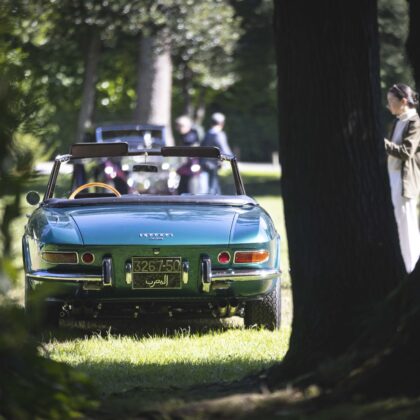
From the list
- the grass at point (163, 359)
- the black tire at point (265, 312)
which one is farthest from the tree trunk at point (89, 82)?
the black tire at point (265, 312)

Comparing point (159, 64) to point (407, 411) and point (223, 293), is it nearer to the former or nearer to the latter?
point (223, 293)

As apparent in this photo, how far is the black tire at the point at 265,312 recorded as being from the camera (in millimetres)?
8938

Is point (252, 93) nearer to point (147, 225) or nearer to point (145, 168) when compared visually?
point (145, 168)

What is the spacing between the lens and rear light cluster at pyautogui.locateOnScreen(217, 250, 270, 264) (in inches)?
332

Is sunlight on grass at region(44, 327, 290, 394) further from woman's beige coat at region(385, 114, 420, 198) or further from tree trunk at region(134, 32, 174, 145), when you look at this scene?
tree trunk at region(134, 32, 174, 145)

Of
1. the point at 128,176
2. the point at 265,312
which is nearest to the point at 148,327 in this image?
the point at 265,312

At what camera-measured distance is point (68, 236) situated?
8.38 meters

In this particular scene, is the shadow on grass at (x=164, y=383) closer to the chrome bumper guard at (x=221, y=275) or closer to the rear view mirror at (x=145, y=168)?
the chrome bumper guard at (x=221, y=275)

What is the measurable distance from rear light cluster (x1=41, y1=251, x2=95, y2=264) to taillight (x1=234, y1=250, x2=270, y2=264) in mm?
1054

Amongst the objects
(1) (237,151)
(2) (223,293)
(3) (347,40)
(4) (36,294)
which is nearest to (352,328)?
(3) (347,40)

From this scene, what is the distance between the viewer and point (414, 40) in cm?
589

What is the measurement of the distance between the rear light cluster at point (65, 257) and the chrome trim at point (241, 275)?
35.2 inches

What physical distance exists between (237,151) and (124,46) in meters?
23.7

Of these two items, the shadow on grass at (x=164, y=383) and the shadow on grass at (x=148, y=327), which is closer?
the shadow on grass at (x=164, y=383)
